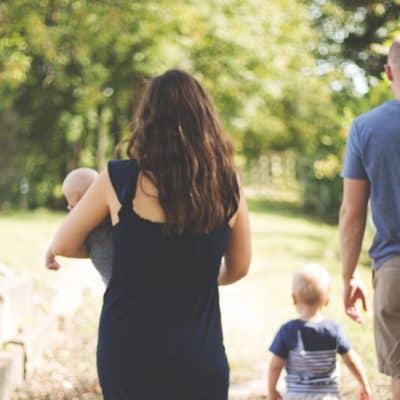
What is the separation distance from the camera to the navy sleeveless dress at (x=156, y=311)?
93.3 inches

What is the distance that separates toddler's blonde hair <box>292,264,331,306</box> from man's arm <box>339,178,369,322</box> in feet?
1.21

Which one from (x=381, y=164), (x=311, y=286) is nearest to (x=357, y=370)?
(x=311, y=286)

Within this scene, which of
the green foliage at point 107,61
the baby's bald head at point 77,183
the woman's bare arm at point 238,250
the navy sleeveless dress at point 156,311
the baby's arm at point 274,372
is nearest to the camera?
the navy sleeveless dress at point 156,311

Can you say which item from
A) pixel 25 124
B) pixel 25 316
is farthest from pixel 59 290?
pixel 25 124

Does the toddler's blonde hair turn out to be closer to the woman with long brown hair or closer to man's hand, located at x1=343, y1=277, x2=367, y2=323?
man's hand, located at x1=343, y1=277, x2=367, y2=323

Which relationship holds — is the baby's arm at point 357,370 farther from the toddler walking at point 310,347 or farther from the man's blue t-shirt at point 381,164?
the man's blue t-shirt at point 381,164

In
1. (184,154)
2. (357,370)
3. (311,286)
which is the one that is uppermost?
(184,154)

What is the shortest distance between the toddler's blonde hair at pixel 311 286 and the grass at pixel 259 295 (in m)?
1.68

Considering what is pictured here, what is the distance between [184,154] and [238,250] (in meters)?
0.43

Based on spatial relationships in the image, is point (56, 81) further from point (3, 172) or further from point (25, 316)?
point (25, 316)

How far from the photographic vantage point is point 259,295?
10.0m

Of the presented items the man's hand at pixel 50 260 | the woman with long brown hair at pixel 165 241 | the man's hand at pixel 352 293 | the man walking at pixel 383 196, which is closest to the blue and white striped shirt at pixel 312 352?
the man's hand at pixel 352 293

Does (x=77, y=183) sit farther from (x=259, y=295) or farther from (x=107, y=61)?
(x=107, y=61)

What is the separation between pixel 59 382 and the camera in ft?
19.4
